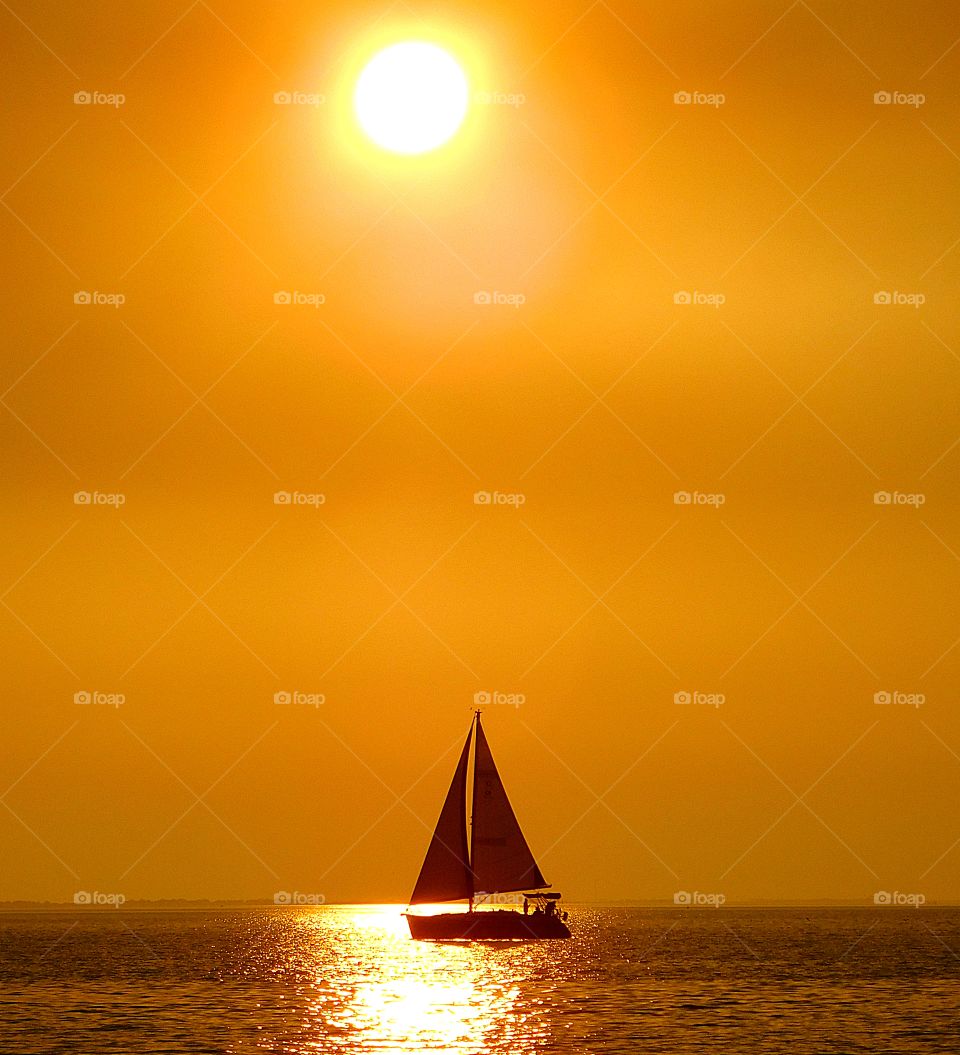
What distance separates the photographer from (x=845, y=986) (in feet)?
258

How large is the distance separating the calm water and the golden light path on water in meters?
0.15

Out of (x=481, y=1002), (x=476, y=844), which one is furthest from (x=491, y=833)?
(x=481, y=1002)

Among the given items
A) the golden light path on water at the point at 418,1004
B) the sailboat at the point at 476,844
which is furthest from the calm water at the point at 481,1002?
the sailboat at the point at 476,844

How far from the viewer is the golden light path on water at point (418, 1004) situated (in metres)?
49.7

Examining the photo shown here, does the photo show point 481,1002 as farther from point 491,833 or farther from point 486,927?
point 486,927

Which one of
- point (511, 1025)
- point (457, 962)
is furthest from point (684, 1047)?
point (457, 962)

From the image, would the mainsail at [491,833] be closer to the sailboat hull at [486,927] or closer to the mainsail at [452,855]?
the mainsail at [452,855]

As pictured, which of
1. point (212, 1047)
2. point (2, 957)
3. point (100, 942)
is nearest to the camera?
point (212, 1047)

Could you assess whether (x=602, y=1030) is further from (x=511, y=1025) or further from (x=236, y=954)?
(x=236, y=954)

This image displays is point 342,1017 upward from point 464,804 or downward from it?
downward

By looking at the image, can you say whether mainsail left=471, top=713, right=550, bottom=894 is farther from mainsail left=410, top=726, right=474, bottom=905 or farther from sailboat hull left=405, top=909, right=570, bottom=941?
sailboat hull left=405, top=909, right=570, bottom=941

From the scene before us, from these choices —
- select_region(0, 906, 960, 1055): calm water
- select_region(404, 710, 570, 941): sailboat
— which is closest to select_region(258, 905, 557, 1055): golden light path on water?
select_region(0, 906, 960, 1055): calm water

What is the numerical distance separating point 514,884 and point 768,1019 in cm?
3251

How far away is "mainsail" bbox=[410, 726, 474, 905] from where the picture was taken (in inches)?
Result: 3457
